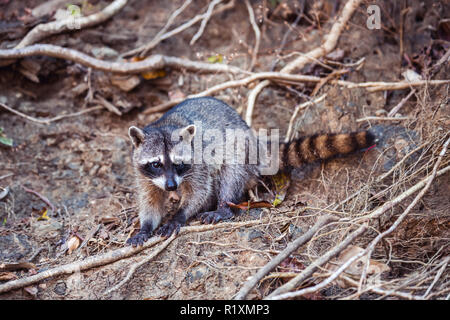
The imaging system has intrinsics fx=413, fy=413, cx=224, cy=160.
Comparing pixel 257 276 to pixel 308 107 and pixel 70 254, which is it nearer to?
pixel 70 254

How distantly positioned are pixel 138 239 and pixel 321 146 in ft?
7.63

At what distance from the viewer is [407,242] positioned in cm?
393

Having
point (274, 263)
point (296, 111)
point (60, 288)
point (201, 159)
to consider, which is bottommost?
point (60, 288)

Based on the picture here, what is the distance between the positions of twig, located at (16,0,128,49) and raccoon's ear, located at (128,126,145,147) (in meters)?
2.99

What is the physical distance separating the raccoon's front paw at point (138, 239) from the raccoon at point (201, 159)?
0.01 metres

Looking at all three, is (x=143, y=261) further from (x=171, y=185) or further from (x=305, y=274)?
(x=305, y=274)

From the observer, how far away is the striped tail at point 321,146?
467 centimetres

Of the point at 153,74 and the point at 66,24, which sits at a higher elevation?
the point at 66,24

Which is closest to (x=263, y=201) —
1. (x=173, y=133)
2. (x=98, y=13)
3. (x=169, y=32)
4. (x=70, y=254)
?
(x=173, y=133)

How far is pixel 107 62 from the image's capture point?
21.0 feet

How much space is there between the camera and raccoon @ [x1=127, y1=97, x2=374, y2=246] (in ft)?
14.9

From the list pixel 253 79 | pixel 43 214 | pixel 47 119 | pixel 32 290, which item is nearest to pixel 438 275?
pixel 32 290

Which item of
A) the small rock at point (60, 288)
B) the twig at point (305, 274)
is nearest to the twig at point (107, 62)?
the small rock at point (60, 288)

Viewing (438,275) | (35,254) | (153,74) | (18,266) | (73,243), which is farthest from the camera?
(153,74)
